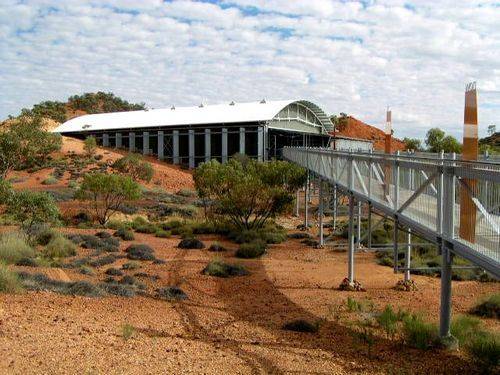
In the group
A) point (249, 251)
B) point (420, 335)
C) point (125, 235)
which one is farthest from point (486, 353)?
point (125, 235)

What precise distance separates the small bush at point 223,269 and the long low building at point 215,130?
3517cm

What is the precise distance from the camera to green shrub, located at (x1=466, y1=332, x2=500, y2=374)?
28.3ft

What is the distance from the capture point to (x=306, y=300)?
14664mm

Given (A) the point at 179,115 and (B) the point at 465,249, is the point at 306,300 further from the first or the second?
(A) the point at 179,115

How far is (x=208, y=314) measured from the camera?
1265 centimetres

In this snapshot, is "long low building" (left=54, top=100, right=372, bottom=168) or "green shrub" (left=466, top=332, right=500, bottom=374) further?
"long low building" (left=54, top=100, right=372, bottom=168)

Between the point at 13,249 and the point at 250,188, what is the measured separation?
42.3 ft

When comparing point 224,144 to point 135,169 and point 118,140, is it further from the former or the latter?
point 118,140

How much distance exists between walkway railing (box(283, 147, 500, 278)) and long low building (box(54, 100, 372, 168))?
4121 centimetres

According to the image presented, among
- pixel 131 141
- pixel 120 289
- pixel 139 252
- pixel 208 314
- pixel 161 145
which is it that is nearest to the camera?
pixel 208 314

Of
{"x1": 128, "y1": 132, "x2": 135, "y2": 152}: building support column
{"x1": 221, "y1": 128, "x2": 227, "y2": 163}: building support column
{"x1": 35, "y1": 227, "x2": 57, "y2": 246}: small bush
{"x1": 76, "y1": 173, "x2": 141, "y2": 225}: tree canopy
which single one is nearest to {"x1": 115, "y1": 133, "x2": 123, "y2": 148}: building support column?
{"x1": 128, "y1": 132, "x2": 135, "y2": 152}: building support column

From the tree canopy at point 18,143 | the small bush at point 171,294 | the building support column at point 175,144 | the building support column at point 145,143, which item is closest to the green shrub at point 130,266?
the small bush at point 171,294

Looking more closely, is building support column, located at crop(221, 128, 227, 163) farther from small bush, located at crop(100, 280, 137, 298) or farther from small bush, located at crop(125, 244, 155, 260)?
small bush, located at crop(100, 280, 137, 298)

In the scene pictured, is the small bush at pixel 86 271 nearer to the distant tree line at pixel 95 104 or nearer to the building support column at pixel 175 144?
the building support column at pixel 175 144
